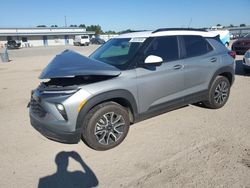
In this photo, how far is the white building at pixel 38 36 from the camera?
61.5m

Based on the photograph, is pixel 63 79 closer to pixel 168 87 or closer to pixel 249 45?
pixel 168 87

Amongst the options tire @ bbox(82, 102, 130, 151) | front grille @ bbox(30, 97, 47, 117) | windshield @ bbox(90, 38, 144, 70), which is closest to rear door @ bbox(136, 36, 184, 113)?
windshield @ bbox(90, 38, 144, 70)

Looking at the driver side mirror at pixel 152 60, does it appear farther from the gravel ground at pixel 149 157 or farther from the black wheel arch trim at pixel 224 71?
the black wheel arch trim at pixel 224 71

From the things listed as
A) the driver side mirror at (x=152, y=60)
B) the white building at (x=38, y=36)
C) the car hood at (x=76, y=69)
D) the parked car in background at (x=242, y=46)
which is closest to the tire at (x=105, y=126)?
the car hood at (x=76, y=69)

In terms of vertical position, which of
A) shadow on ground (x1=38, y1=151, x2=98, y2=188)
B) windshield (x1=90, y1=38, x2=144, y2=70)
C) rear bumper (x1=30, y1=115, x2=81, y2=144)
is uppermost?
windshield (x1=90, y1=38, x2=144, y2=70)

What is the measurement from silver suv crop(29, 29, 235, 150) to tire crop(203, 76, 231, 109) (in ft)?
0.09

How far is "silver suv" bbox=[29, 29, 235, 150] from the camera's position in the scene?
3746mm

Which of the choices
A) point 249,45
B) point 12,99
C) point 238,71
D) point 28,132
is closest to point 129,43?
point 28,132

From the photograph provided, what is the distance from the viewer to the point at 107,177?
338cm

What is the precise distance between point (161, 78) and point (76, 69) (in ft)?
5.17

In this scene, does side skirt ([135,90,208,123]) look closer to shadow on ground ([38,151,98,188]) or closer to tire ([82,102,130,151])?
tire ([82,102,130,151])

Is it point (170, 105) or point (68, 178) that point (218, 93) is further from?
point (68, 178)

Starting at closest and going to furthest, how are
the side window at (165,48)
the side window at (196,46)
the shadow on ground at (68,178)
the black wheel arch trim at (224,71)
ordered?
1. the shadow on ground at (68,178)
2. the side window at (165,48)
3. the side window at (196,46)
4. the black wheel arch trim at (224,71)

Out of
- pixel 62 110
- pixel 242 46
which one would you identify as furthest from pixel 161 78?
pixel 242 46
